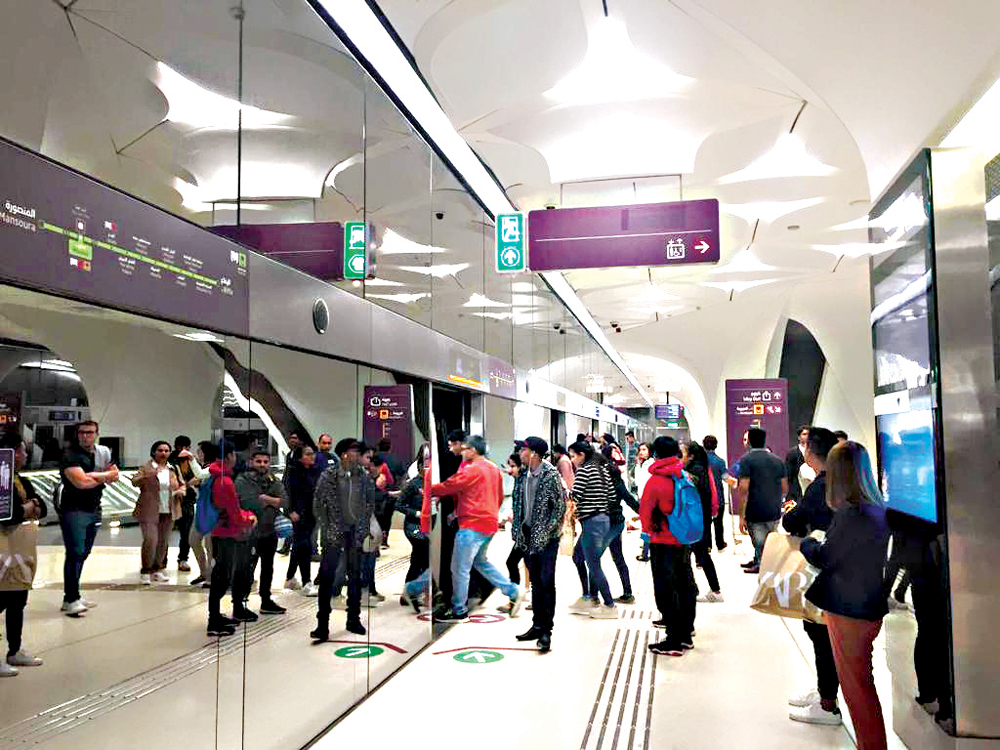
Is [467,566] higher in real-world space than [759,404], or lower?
lower

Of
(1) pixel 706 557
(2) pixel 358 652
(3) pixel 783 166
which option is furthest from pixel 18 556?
(3) pixel 783 166

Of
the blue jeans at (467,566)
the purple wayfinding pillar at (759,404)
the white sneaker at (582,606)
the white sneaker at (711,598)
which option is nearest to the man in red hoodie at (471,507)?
the blue jeans at (467,566)

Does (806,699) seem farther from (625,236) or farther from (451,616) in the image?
(625,236)

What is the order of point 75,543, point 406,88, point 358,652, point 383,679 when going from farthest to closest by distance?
1. point 406,88
2. point 383,679
3. point 358,652
4. point 75,543

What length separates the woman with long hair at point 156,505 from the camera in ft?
8.27

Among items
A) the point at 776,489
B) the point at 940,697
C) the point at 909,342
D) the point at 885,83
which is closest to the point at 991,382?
the point at 909,342

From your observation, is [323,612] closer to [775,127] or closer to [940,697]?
[940,697]

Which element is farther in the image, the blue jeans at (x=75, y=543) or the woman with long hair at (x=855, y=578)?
the woman with long hair at (x=855, y=578)

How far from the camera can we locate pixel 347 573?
13.8 ft

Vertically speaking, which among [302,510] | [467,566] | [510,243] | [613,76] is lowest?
[467,566]

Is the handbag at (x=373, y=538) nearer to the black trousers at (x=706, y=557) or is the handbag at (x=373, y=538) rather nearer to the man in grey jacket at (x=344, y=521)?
the man in grey jacket at (x=344, y=521)

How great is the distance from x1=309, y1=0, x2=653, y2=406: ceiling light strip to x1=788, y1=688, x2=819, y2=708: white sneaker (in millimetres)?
4472

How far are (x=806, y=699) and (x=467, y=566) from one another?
277cm

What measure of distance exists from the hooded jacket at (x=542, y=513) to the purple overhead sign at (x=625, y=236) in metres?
1.97
